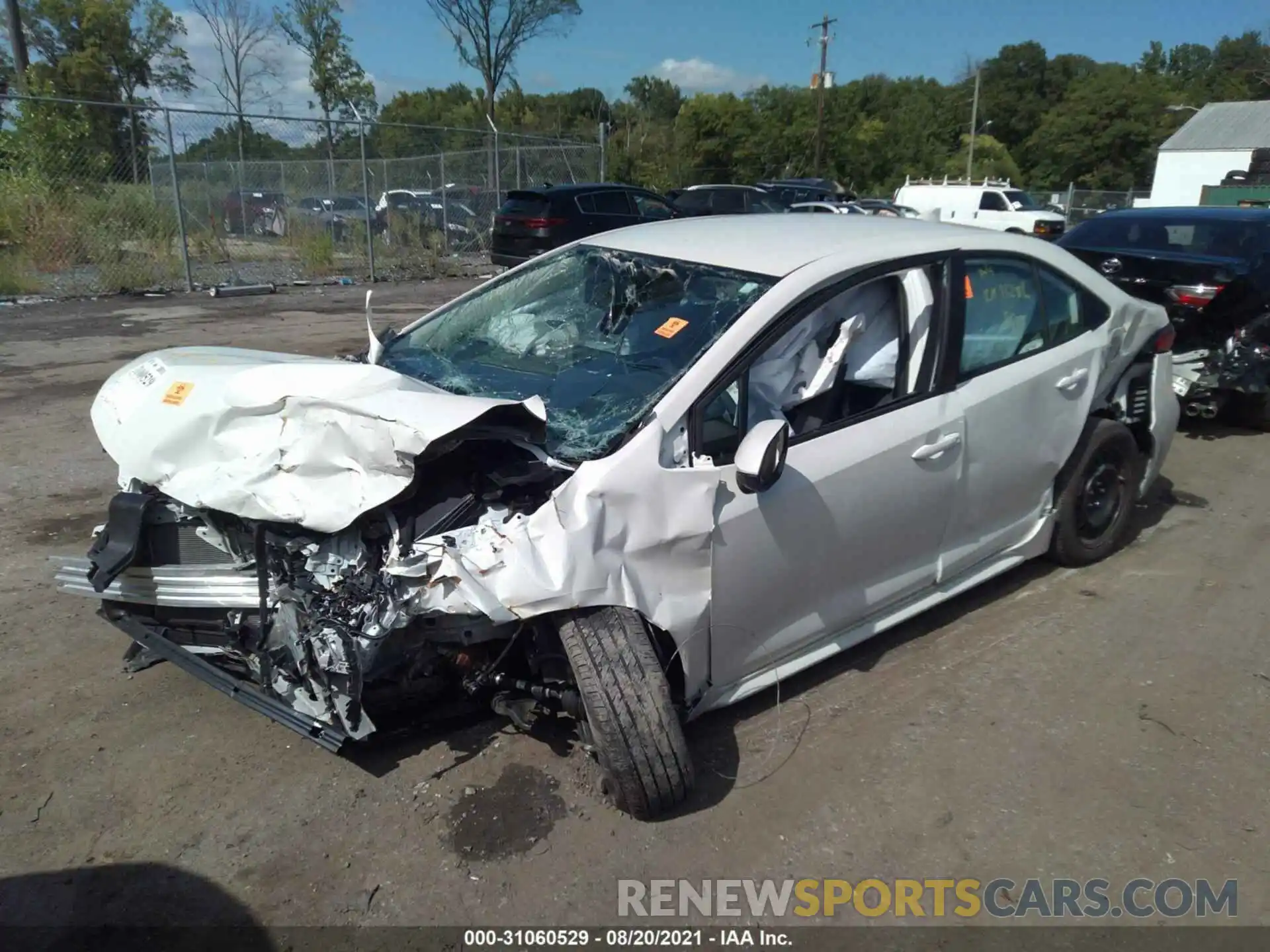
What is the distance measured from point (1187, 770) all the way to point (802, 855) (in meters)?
1.46

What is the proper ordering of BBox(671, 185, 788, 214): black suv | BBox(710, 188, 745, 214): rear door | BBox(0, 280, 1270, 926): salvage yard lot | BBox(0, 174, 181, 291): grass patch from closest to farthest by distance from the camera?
BBox(0, 280, 1270, 926): salvage yard lot, BBox(0, 174, 181, 291): grass patch, BBox(671, 185, 788, 214): black suv, BBox(710, 188, 745, 214): rear door

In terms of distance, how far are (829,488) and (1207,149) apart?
6178 cm

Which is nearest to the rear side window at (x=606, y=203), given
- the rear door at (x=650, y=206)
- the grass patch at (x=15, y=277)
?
the rear door at (x=650, y=206)

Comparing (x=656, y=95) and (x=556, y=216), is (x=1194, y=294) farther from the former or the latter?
(x=656, y=95)

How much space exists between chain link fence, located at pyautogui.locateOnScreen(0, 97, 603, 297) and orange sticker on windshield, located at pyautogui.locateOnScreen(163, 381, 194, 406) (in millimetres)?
11372

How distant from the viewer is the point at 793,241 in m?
3.60

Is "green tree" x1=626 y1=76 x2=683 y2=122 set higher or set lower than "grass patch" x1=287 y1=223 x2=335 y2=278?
higher

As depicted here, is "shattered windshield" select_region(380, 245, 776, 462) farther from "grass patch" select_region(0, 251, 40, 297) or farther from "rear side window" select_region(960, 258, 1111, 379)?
"grass patch" select_region(0, 251, 40, 297)

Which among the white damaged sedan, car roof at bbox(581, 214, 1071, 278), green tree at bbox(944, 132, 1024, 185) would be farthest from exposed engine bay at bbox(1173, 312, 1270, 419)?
green tree at bbox(944, 132, 1024, 185)

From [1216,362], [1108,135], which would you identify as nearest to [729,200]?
[1216,362]

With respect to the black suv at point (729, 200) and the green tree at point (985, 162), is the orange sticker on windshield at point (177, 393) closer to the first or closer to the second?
the black suv at point (729, 200)

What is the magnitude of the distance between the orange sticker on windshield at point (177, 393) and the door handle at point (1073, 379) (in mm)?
3484

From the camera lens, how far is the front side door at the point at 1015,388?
145 inches

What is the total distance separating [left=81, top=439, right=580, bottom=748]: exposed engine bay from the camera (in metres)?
2.68
